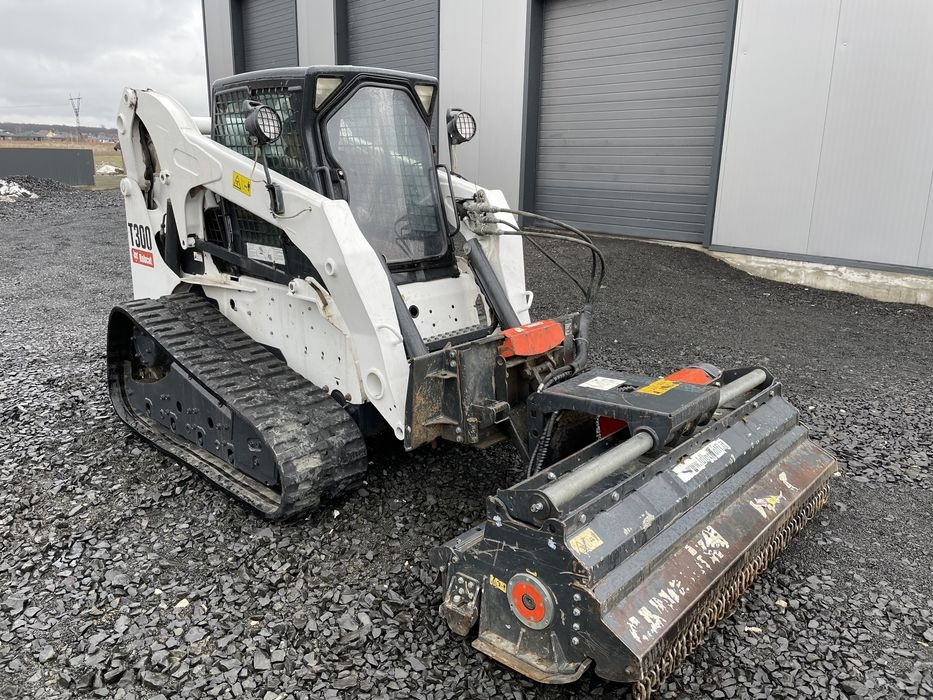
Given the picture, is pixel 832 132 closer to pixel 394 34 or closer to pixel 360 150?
pixel 360 150

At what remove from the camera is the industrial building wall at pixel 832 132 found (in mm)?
8023

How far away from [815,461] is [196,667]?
2.93m

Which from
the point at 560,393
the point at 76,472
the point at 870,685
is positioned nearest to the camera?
the point at 870,685

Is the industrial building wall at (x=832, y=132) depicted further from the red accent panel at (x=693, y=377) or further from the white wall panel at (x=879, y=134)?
the red accent panel at (x=693, y=377)

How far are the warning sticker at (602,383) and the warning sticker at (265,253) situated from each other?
68.3 inches

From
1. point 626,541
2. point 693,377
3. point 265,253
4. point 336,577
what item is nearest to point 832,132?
point 693,377

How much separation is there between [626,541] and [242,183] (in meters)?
2.60

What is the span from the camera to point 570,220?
1221 cm

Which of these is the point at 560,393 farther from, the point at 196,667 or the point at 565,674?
the point at 196,667

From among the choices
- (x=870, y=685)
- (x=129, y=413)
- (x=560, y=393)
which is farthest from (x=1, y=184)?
(x=870, y=685)

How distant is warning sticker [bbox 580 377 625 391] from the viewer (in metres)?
3.21

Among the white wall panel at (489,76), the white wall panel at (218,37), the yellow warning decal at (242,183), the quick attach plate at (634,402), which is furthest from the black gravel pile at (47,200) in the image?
the quick attach plate at (634,402)

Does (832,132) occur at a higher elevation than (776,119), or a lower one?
lower

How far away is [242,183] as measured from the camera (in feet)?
12.3
